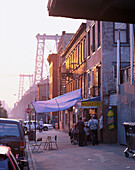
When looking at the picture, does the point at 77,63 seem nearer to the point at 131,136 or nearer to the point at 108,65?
the point at 108,65

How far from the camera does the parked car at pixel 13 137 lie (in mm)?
12376

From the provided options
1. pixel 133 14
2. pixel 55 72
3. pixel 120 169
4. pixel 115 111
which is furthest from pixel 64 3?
pixel 55 72

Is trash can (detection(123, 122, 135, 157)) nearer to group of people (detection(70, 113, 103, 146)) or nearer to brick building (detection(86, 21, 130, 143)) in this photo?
group of people (detection(70, 113, 103, 146))

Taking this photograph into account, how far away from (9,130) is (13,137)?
14.7 inches

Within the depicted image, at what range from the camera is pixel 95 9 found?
9.45m

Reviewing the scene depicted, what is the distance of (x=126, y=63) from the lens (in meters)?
27.2

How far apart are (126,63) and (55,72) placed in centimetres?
5347

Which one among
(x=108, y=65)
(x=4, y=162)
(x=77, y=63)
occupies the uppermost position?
(x=77, y=63)

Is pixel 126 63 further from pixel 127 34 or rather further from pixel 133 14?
pixel 133 14

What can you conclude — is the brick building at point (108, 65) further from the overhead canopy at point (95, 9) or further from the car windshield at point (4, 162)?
the car windshield at point (4, 162)

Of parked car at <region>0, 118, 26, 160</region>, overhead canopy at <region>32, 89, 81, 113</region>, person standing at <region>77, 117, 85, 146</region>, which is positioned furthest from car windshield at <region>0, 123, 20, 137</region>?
overhead canopy at <region>32, 89, 81, 113</region>

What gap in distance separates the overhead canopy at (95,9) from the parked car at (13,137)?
470 cm

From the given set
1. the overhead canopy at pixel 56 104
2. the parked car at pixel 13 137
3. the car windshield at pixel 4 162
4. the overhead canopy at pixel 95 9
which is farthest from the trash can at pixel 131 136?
the car windshield at pixel 4 162

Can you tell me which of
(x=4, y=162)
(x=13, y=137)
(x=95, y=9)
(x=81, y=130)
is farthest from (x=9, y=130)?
(x=81, y=130)
